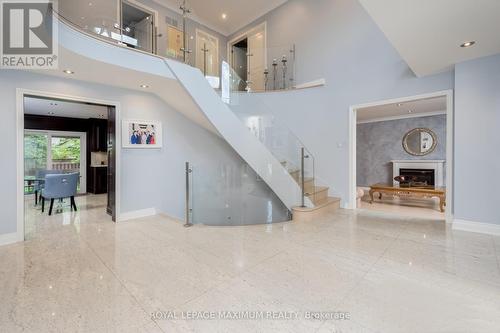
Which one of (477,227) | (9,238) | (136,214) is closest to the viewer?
(9,238)

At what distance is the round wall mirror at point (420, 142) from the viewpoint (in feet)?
23.9

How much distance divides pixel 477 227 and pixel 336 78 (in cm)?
397

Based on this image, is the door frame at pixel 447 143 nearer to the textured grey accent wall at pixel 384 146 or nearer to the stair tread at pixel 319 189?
the stair tread at pixel 319 189

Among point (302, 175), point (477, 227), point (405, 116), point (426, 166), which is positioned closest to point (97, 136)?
point (302, 175)

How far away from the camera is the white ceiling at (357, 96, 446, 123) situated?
583 centimetres

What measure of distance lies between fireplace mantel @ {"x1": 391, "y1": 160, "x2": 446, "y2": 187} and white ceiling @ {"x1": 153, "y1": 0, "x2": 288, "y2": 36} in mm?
6572

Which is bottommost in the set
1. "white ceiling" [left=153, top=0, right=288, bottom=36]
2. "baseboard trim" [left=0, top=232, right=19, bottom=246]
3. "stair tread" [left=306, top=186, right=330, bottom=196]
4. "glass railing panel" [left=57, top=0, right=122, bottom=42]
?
"baseboard trim" [left=0, top=232, right=19, bottom=246]

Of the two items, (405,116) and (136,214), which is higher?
(405,116)

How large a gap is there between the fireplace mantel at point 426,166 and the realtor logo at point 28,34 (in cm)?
920

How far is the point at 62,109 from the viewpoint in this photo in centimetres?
691

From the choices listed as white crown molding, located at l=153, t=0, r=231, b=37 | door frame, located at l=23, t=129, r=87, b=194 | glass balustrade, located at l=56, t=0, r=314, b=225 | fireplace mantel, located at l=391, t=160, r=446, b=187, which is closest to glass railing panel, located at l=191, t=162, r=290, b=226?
glass balustrade, located at l=56, t=0, r=314, b=225

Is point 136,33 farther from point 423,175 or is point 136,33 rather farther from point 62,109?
point 423,175

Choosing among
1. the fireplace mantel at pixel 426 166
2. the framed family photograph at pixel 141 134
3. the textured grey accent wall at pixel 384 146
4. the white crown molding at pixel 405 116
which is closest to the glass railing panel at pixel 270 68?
the framed family photograph at pixel 141 134

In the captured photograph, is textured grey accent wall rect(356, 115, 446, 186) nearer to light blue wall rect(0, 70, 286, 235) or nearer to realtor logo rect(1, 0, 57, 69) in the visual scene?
light blue wall rect(0, 70, 286, 235)
